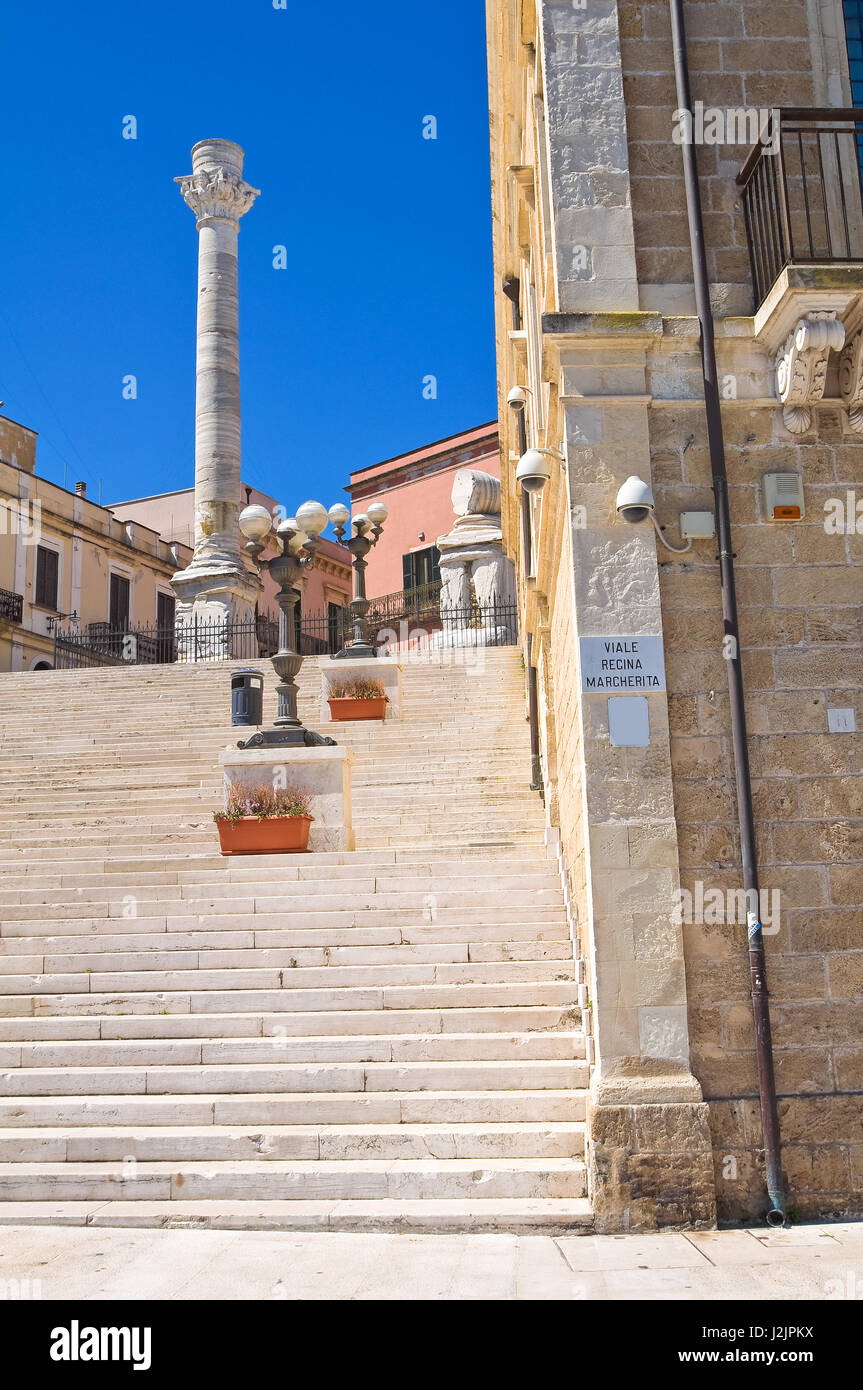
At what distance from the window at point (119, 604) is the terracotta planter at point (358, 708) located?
71.9 feet

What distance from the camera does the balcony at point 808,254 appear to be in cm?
641

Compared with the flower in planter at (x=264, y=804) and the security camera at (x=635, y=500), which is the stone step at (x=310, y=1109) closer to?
the security camera at (x=635, y=500)

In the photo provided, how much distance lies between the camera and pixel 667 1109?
19.7 ft

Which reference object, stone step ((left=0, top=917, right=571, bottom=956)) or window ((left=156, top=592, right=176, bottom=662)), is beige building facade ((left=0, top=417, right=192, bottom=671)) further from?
stone step ((left=0, top=917, right=571, bottom=956))

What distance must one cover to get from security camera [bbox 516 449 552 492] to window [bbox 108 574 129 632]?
3216 centimetres

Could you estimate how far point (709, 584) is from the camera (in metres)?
6.73

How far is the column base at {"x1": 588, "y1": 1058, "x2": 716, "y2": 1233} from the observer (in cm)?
587

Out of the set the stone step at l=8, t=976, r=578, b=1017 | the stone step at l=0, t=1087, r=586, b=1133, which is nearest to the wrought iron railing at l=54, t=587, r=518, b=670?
the stone step at l=8, t=976, r=578, b=1017

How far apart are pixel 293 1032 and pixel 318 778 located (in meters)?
4.48

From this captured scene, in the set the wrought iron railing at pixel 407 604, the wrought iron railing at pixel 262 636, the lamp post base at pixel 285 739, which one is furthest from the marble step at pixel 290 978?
the wrought iron railing at pixel 407 604

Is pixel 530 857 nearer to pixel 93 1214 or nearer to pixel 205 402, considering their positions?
pixel 93 1214

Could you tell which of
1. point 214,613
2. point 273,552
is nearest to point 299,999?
point 214,613

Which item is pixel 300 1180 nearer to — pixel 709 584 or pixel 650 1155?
pixel 650 1155

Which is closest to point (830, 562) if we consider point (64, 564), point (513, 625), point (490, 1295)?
point (490, 1295)
